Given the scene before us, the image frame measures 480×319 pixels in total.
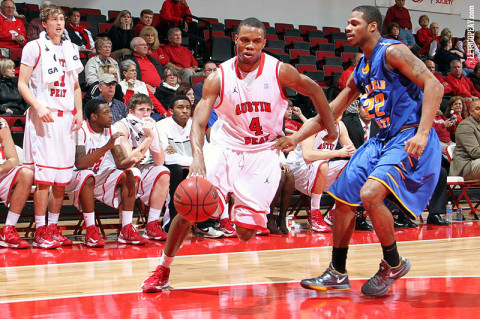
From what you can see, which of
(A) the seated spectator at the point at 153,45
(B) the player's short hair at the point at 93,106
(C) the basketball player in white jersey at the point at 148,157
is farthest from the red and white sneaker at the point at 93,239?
(A) the seated spectator at the point at 153,45

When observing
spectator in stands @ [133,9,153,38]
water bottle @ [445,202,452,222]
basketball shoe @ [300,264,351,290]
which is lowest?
water bottle @ [445,202,452,222]

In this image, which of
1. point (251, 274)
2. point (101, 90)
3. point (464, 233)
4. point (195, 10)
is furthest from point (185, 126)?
point (195, 10)

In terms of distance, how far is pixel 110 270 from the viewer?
4.79 meters

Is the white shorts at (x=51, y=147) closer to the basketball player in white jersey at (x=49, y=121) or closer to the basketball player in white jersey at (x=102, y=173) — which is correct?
the basketball player in white jersey at (x=49, y=121)

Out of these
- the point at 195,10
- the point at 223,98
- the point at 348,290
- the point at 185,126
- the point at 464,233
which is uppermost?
the point at 195,10

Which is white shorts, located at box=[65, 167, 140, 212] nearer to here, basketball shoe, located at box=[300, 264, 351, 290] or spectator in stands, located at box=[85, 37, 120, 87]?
spectator in stands, located at box=[85, 37, 120, 87]

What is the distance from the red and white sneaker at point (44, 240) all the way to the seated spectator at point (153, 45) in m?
4.53

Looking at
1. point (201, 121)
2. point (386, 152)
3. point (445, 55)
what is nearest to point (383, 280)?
point (386, 152)

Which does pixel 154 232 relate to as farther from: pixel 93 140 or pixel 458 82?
pixel 458 82

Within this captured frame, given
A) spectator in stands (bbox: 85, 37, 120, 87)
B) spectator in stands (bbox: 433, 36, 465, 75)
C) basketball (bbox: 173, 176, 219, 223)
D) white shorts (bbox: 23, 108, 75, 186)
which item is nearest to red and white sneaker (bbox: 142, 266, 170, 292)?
basketball (bbox: 173, 176, 219, 223)

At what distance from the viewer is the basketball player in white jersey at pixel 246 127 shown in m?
3.94

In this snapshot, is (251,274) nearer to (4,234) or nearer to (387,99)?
(387,99)

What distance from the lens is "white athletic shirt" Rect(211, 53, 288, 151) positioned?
3.98 meters

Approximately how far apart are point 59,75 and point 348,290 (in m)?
3.54
